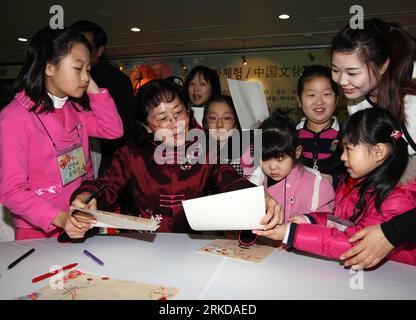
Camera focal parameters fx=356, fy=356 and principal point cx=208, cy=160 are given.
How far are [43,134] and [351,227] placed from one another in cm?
121

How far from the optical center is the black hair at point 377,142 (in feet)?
4.01

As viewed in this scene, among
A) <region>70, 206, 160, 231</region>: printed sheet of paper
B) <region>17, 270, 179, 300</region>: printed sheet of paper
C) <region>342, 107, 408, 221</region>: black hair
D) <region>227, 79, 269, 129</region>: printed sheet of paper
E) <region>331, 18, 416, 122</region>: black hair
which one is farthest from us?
<region>227, 79, 269, 129</region>: printed sheet of paper

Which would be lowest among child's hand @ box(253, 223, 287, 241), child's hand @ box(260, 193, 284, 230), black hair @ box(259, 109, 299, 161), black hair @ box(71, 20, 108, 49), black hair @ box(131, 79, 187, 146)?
child's hand @ box(253, 223, 287, 241)

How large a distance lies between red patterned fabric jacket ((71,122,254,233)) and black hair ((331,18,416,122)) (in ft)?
2.24

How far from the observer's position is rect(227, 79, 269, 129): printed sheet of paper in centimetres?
196

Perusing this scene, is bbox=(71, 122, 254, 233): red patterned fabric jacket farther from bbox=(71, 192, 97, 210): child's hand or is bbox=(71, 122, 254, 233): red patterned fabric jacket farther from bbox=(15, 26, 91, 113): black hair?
bbox=(15, 26, 91, 113): black hair

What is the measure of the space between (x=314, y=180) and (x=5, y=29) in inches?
236

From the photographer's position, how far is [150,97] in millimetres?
1543

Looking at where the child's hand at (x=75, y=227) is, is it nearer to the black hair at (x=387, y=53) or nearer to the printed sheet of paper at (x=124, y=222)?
the printed sheet of paper at (x=124, y=222)

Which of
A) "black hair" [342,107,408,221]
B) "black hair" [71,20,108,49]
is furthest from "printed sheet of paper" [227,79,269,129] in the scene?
→ "black hair" [71,20,108,49]

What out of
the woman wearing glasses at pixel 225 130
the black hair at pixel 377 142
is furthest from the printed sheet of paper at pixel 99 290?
the woman wearing glasses at pixel 225 130

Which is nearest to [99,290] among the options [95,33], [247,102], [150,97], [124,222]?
[124,222]

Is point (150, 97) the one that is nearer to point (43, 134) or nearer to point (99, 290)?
point (43, 134)
